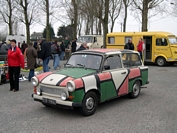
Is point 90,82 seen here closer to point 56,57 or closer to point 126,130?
point 126,130

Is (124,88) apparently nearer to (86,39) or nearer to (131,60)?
(131,60)

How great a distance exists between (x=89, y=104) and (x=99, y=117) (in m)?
0.39

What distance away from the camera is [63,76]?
5.74 meters

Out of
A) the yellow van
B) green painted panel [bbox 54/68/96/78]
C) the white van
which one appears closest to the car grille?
green painted panel [bbox 54/68/96/78]

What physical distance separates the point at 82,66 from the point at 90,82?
87cm

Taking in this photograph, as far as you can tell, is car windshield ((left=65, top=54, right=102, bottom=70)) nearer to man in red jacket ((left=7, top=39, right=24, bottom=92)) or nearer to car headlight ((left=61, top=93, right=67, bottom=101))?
car headlight ((left=61, top=93, right=67, bottom=101))

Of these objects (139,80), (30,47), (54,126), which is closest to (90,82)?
(54,126)

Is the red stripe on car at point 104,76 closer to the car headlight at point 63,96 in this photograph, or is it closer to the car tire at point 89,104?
the car tire at point 89,104

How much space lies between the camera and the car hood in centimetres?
553

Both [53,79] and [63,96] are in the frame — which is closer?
[63,96]

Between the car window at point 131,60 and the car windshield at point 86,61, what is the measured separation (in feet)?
3.50

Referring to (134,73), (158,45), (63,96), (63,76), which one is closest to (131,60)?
(134,73)

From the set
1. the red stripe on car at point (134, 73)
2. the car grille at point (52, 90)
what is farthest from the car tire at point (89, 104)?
the red stripe on car at point (134, 73)

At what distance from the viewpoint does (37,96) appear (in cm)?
591
